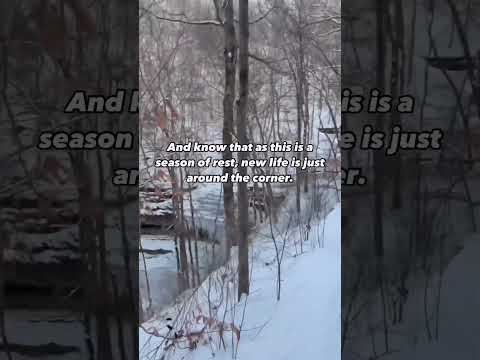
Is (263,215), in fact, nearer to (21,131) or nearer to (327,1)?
(327,1)

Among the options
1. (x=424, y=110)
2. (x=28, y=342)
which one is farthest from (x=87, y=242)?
(x=424, y=110)

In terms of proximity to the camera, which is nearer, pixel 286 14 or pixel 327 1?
pixel 286 14

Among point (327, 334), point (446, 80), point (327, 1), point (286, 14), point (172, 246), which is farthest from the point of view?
point (172, 246)

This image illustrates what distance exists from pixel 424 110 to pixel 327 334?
1193mm

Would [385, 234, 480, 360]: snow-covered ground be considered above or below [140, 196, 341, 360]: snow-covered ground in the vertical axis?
above

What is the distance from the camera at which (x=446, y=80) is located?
1.43m

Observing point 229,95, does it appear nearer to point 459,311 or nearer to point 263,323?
point 263,323

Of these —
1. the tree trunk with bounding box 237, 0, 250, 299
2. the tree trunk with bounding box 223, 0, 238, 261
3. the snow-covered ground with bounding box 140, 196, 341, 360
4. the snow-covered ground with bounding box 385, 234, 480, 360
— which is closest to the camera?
the snow-covered ground with bounding box 385, 234, 480, 360

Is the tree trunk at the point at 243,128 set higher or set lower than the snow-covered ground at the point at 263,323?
higher

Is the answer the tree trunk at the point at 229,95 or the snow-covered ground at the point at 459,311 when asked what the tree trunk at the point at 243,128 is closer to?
the tree trunk at the point at 229,95

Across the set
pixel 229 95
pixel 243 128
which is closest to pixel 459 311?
pixel 243 128

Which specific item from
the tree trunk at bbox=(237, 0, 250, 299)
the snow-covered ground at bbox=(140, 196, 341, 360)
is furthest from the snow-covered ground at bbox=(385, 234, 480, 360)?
the tree trunk at bbox=(237, 0, 250, 299)

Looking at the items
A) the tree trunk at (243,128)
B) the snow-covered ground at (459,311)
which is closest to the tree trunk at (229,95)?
the tree trunk at (243,128)

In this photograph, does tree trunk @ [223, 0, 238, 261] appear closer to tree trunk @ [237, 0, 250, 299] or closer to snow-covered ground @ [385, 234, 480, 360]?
tree trunk @ [237, 0, 250, 299]
